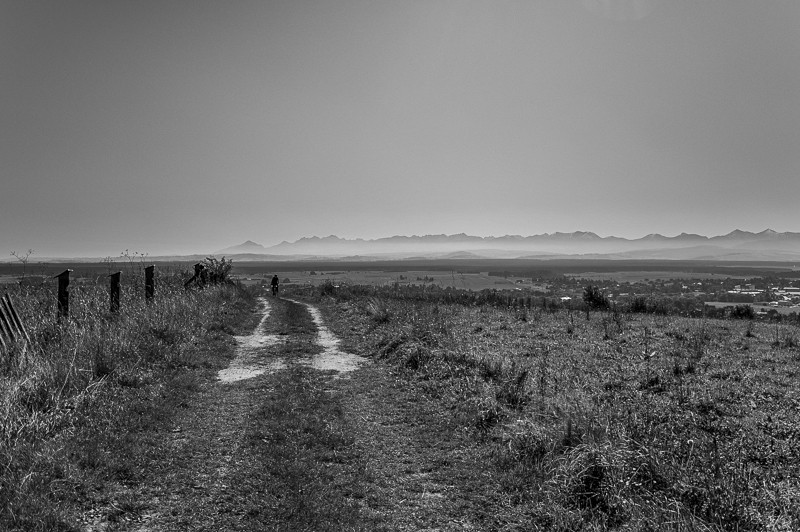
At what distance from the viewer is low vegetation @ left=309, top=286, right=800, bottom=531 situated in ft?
15.1

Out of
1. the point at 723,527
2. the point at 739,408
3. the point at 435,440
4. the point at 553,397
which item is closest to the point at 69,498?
the point at 435,440

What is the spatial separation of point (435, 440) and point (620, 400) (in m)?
4.04

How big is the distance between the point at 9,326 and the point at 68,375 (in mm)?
2865

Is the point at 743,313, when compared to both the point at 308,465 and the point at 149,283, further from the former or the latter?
the point at 149,283

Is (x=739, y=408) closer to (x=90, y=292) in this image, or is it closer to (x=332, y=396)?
(x=332, y=396)

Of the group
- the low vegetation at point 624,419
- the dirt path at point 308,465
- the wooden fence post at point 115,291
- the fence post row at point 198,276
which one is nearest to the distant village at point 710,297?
the low vegetation at point 624,419

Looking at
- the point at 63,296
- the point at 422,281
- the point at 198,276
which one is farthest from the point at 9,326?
the point at 422,281

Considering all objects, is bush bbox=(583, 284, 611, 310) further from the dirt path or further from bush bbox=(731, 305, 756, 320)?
the dirt path

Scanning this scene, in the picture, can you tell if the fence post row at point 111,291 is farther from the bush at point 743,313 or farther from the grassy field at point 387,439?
the bush at point 743,313

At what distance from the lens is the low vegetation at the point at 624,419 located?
461 centimetres

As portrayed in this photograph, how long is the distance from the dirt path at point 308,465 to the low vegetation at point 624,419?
2.18ft

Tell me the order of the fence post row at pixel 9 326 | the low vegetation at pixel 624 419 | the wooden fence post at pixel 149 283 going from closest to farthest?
the low vegetation at pixel 624 419 < the fence post row at pixel 9 326 < the wooden fence post at pixel 149 283

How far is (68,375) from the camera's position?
748 centimetres

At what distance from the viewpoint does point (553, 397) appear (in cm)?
842
